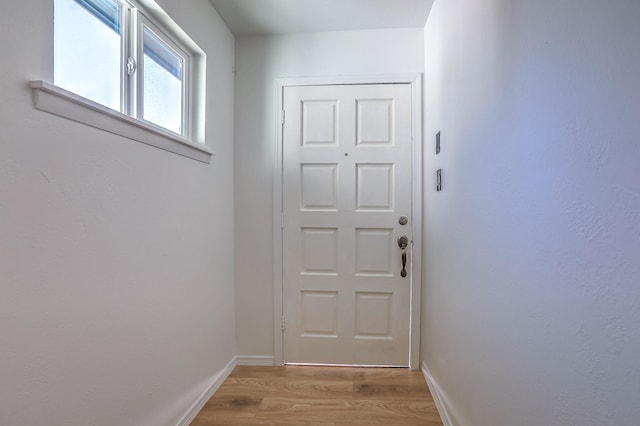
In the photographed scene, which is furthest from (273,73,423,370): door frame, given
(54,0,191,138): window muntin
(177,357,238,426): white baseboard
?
(54,0,191,138): window muntin

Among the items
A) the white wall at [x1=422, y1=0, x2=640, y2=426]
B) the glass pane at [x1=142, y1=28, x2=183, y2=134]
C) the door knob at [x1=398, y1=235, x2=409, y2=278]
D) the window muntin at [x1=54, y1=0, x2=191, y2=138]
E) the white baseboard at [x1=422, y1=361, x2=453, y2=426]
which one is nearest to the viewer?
the white wall at [x1=422, y1=0, x2=640, y2=426]

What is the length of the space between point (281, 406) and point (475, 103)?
1.87m

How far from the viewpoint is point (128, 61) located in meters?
1.43

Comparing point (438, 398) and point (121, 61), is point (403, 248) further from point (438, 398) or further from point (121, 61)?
point (121, 61)

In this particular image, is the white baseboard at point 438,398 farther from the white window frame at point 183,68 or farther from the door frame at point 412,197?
the white window frame at point 183,68

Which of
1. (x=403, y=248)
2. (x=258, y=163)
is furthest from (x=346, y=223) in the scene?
(x=258, y=163)

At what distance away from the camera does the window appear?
1.13 metres

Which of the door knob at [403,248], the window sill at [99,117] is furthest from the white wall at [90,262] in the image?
the door knob at [403,248]

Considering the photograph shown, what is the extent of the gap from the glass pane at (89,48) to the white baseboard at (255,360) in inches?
73.2

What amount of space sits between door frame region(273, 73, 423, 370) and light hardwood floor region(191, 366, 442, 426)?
0.22 m

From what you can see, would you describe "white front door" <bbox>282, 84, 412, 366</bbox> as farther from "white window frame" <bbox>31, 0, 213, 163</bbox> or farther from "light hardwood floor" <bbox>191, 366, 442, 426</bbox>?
"white window frame" <bbox>31, 0, 213, 163</bbox>

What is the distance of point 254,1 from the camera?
2006mm

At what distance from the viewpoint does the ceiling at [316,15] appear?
2.03m

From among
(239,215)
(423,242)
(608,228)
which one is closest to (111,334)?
(239,215)
